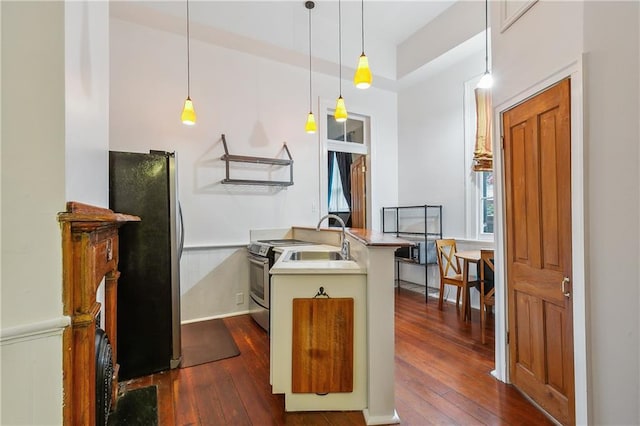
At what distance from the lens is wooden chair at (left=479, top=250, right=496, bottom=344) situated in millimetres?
2949

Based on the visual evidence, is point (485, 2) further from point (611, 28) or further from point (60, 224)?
point (60, 224)

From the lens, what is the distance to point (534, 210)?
6.23 feet

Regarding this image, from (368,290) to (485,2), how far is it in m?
3.67

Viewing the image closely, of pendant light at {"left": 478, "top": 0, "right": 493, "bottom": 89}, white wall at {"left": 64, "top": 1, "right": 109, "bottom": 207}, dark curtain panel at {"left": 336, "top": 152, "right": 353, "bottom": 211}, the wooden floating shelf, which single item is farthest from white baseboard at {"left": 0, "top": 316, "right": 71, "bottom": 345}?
dark curtain panel at {"left": 336, "top": 152, "right": 353, "bottom": 211}

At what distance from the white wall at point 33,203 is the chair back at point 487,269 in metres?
3.24

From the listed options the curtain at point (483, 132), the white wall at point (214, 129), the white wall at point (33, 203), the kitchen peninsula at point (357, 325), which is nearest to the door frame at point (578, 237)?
the kitchen peninsula at point (357, 325)

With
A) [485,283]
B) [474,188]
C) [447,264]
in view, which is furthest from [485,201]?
[485,283]

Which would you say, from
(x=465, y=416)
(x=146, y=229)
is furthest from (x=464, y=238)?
(x=146, y=229)

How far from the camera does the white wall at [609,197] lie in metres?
1.30

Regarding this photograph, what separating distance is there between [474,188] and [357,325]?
3.03m

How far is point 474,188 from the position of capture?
396 centimetres

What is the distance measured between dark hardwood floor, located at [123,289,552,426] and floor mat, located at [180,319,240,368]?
0.32 feet

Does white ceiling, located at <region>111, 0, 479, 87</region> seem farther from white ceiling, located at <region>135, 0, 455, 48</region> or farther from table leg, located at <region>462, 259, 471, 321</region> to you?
table leg, located at <region>462, 259, 471, 321</region>

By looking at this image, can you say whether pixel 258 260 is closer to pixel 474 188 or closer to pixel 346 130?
pixel 346 130
